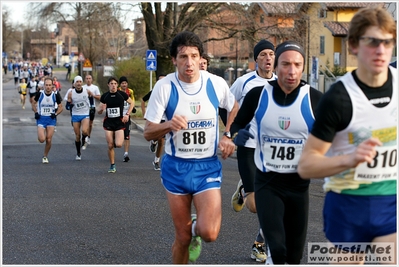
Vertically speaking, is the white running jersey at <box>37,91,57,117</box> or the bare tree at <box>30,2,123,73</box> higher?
the bare tree at <box>30,2,123,73</box>

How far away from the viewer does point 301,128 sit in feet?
18.4

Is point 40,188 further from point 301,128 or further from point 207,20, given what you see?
point 207,20

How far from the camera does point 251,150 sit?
747cm

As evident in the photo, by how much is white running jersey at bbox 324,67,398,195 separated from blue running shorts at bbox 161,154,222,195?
1927mm

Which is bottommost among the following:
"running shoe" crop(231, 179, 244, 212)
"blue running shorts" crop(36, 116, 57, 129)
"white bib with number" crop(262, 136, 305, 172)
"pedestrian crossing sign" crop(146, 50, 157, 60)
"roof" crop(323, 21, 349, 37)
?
"running shoe" crop(231, 179, 244, 212)

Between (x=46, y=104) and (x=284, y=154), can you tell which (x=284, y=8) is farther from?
(x=284, y=154)

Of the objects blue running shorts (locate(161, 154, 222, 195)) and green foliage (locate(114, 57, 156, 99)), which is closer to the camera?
blue running shorts (locate(161, 154, 222, 195))

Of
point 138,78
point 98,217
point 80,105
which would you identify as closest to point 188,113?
point 98,217

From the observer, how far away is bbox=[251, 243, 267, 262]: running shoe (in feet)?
23.7

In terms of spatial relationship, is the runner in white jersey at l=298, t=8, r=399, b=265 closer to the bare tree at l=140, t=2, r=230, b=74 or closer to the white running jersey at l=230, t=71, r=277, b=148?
the white running jersey at l=230, t=71, r=277, b=148

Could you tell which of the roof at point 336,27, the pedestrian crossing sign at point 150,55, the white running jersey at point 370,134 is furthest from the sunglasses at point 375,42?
the roof at point 336,27

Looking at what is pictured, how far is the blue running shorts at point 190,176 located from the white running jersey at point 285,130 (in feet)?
1.80

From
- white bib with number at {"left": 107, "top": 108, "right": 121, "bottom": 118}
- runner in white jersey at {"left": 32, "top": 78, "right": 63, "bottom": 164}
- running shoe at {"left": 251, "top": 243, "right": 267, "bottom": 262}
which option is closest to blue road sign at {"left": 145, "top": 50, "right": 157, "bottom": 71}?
runner in white jersey at {"left": 32, "top": 78, "right": 63, "bottom": 164}

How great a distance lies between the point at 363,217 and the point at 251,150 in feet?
11.0
